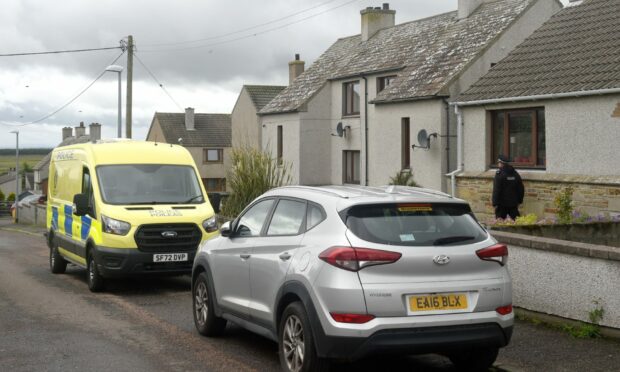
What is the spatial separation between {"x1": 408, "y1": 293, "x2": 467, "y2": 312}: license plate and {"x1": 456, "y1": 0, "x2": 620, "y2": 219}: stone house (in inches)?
455

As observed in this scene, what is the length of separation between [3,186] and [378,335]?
116 m

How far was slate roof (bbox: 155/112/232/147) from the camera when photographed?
71000 millimetres

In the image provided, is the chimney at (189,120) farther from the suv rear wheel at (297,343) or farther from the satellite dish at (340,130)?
the suv rear wheel at (297,343)

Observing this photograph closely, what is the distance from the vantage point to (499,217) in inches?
711

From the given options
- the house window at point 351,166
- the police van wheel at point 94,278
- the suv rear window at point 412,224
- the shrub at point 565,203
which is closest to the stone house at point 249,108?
the house window at point 351,166

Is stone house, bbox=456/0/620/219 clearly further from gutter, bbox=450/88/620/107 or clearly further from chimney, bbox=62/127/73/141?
chimney, bbox=62/127/73/141

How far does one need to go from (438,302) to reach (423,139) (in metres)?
20.3

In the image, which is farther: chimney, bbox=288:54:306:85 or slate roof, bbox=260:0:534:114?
chimney, bbox=288:54:306:85

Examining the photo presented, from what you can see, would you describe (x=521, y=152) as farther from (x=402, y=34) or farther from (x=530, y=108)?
(x=402, y=34)

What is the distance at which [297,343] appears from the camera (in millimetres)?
6945

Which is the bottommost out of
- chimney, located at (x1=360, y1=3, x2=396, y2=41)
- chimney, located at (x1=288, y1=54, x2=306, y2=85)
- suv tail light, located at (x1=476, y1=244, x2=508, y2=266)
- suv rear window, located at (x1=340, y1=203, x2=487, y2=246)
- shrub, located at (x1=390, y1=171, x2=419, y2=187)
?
suv tail light, located at (x1=476, y1=244, x2=508, y2=266)

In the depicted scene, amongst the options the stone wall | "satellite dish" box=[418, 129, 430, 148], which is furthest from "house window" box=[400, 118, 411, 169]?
the stone wall

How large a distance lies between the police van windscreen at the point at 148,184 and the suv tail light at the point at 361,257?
7662 millimetres

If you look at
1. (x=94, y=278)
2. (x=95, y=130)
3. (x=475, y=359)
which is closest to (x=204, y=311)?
(x=475, y=359)
